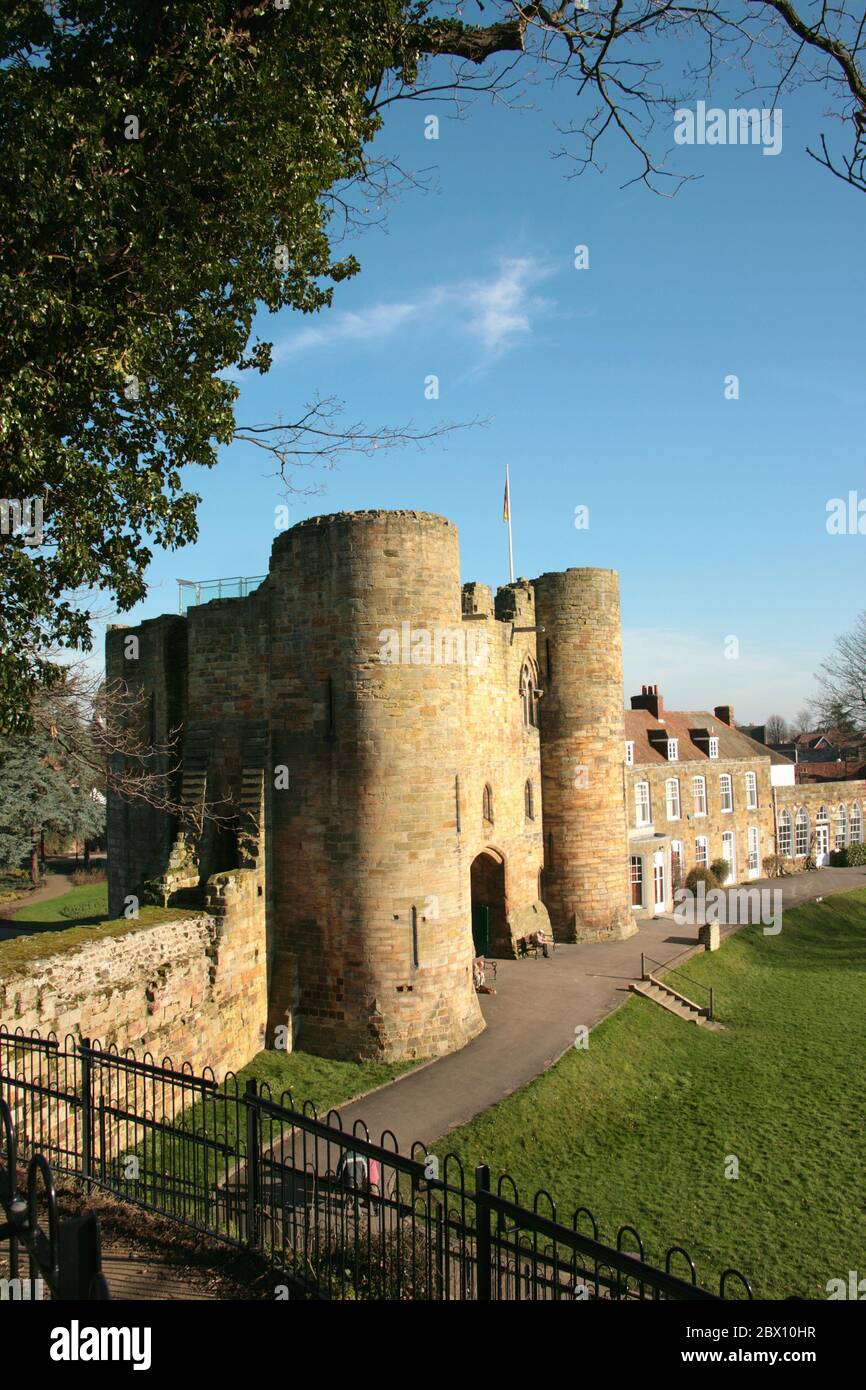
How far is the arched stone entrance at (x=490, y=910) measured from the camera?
82.1 feet

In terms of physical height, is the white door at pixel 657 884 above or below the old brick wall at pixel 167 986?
below

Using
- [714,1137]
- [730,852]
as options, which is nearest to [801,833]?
[730,852]

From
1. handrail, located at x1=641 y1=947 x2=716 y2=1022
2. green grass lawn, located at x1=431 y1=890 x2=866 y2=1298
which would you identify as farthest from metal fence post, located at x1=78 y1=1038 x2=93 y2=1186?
handrail, located at x1=641 y1=947 x2=716 y2=1022

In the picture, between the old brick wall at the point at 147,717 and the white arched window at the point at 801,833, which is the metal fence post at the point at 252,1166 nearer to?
the old brick wall at the point at 147,717

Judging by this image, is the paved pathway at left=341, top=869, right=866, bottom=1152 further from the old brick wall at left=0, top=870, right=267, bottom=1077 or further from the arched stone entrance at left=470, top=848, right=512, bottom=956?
the old brick wall at left=0, top=870, right=267, bottom=1077

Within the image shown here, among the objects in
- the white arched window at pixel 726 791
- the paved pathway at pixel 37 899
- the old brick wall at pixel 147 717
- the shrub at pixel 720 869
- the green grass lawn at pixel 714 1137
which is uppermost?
the old brick wall at pixel 147 717

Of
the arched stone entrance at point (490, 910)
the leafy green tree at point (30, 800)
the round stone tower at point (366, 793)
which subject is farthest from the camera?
the leafy green tree at point (30, 800)

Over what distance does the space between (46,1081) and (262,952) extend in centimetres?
604

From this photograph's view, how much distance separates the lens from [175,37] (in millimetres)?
9320

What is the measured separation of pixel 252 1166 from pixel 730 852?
118 ft

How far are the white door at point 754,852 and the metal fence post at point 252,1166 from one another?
37858 mm

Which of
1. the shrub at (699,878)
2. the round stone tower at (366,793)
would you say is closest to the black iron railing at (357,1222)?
the round stone tower at (366,793)
